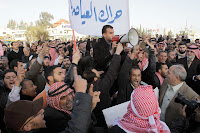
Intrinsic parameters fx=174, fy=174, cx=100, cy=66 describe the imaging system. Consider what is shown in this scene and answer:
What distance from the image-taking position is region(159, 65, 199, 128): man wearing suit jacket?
8.20 feet

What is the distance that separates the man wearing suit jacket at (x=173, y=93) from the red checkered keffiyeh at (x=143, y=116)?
1.17 meters

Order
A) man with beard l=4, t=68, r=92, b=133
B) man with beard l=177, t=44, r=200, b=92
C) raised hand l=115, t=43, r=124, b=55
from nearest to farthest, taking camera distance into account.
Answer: man with beard l=4, t=68, r=92, b=133
raised hand l=115, t=43, r=124, b=55
man with beard l=177, t=44, r=200, b=92

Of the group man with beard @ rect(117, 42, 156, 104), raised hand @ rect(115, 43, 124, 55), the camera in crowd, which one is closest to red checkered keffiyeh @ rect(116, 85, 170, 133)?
the camera in crowd

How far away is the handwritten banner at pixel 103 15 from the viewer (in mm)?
3373

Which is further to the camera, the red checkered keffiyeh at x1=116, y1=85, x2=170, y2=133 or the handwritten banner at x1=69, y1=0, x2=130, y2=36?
A: the handwritten banner at x1=69, y1=0, x2=130, y2=36

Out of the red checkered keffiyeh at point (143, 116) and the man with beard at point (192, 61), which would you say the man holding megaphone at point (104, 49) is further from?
the man with beard at point (192, 61)

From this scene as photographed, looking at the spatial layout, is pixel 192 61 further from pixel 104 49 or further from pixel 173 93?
pixel 104 49

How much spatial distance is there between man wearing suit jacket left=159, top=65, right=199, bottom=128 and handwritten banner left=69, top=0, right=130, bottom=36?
128 centimetres

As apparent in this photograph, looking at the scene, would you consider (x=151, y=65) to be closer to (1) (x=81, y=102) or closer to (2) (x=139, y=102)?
(2) (x=139, y=102)

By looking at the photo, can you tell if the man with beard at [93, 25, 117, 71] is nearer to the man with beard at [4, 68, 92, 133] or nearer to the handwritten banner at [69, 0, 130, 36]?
the handwritten banner at [69, 0, 130, 36]

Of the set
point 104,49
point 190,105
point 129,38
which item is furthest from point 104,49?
point 190,105

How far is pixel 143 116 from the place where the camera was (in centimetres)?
139

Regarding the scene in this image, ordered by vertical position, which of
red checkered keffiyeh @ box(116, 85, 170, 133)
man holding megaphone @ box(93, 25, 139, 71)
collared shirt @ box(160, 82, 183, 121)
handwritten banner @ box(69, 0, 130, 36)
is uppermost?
handwritten banner @ box(69, 0, 130, 36)

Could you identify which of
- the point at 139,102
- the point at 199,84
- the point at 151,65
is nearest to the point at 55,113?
the point at 139,102
